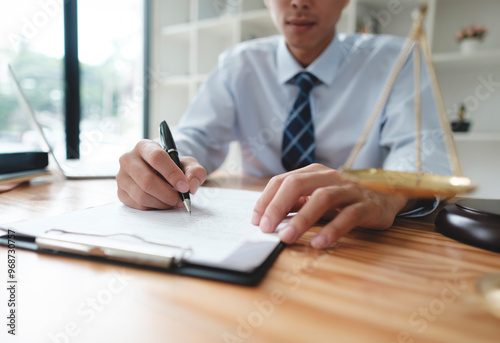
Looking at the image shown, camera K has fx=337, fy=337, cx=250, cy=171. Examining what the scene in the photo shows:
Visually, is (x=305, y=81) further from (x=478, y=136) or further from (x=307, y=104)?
(x=478, y=136)

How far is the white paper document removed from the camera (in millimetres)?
340

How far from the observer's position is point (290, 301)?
0.28 m

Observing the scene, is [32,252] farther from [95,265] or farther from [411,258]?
[411,258]

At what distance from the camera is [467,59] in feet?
5.48

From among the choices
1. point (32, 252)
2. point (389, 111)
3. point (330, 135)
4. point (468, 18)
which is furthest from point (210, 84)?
point (468, 18)

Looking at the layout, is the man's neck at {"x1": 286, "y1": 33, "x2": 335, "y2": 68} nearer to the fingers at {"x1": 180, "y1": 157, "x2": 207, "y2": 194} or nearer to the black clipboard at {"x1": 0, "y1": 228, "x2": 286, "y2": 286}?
the fingers at {"x1": 180, "y1": 157, "x2": 207, "y2": 194}

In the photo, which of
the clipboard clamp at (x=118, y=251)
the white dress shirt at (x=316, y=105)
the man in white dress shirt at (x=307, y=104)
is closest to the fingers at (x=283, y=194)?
the clipboard clamp at (x=118, y=251)

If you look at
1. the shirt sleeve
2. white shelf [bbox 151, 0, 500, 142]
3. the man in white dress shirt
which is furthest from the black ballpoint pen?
white shelf [bbox 151, 0, 500, 142]

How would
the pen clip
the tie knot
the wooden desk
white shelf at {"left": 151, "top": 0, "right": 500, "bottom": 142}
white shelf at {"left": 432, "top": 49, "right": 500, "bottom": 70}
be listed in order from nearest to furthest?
the wooden desk, the pen clip, the tie knot, white shelf at {"left": 432, "top": 49, "right": 500, "bottom": 70}, white shelf at {"left": 151, "top": 0, "right": 500, "bottom": 142}

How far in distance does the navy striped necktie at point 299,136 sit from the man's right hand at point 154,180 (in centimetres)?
55

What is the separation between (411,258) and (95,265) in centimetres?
34

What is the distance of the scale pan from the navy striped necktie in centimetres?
71

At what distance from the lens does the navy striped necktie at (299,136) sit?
3.54 feet

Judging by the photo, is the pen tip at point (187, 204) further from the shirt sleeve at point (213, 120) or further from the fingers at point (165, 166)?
the shirt sleeve at point (213, 120)
